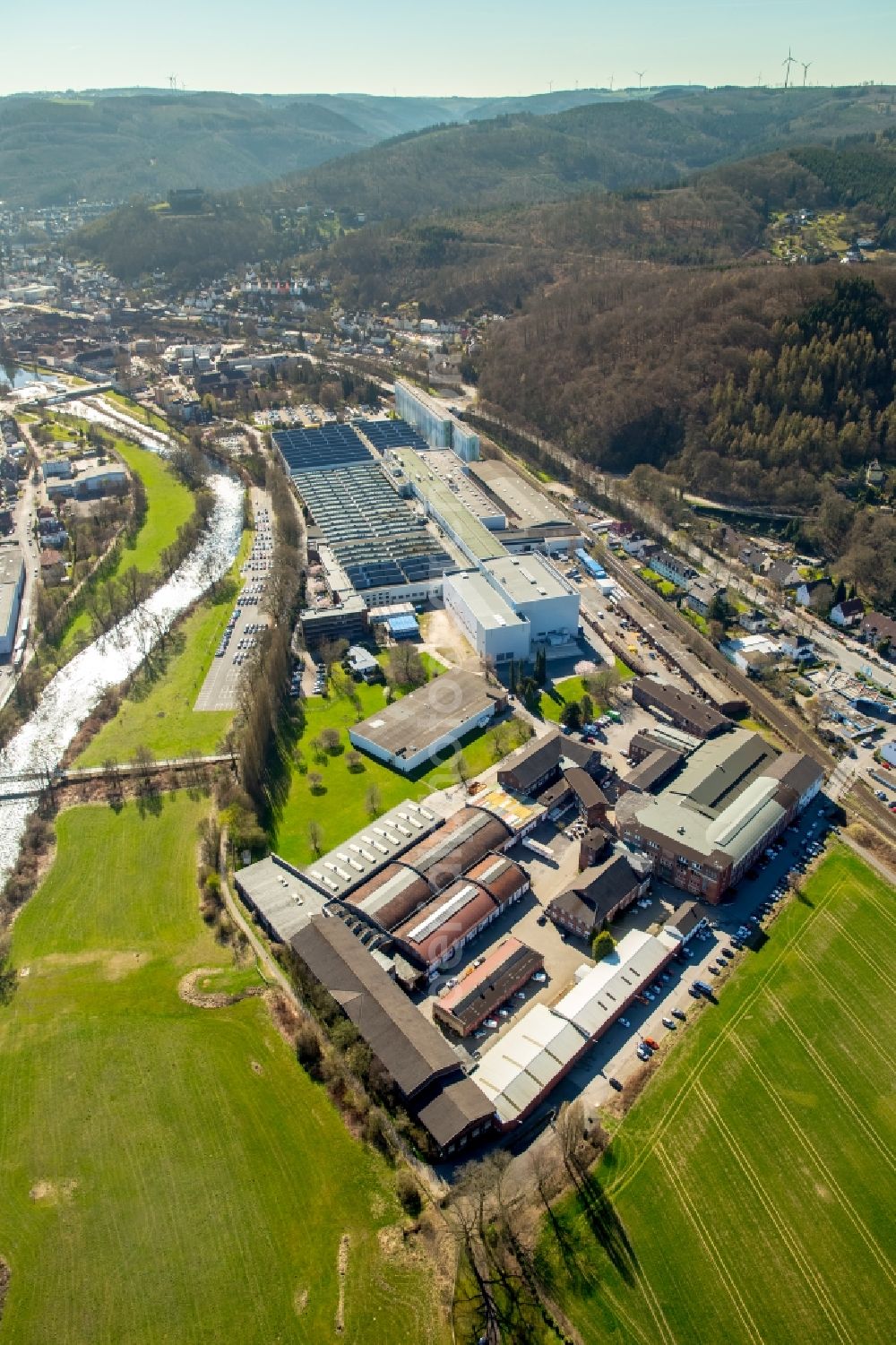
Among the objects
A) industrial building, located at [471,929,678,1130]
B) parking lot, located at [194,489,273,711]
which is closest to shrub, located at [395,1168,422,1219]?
industrial building, located at [471,929,678,1130]

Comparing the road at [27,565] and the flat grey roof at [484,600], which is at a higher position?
the flat grey roof at [484,600]

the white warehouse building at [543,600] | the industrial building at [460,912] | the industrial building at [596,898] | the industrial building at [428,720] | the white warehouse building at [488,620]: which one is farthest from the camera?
the white warehouse building at [543,600]

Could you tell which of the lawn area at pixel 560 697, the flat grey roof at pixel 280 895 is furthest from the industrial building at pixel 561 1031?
the lawn area at pixel 560 697

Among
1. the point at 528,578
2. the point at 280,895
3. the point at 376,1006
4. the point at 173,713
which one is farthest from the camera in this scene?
the point at 528,578

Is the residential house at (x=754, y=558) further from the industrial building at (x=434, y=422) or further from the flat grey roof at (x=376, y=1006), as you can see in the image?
the flat grey roof at (x=376, y=1006)

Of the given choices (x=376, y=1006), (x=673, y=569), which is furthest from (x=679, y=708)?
(x=376, y=1006)

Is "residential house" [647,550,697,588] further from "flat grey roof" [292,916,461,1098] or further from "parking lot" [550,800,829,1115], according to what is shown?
"flat grey roof" [292,916,461,1098]

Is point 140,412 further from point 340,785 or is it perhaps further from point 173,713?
point 340,785
